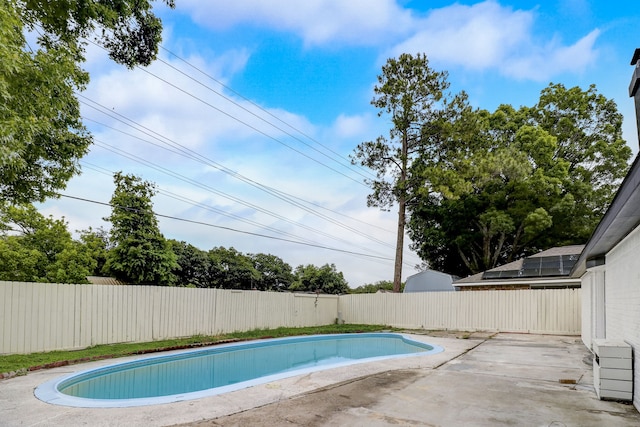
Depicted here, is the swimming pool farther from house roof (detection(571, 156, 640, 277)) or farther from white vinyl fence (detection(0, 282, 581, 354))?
house roof (detection(571, 156, 640, 277))

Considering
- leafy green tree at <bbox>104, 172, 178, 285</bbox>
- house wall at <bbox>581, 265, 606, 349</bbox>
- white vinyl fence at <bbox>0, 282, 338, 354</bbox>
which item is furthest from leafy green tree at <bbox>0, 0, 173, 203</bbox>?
house wall at <bbox>581, 265, 606, 349</bbox>

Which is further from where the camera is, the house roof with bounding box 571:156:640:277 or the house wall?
the house wall

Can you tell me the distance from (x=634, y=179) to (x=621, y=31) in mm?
7417

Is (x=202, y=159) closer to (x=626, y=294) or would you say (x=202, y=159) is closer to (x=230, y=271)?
(x=626, y=294)

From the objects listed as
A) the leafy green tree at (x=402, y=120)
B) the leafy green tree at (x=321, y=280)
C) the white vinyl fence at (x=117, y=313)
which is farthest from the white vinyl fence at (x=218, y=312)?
the leafy green tree at (x=321, y=280)

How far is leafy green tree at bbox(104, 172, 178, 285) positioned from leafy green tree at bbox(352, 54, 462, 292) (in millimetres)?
11037

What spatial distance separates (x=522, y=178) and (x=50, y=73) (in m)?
22.3

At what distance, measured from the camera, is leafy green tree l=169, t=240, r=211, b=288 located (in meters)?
26.7

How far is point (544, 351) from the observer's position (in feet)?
30.8

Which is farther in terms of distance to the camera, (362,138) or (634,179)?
(362,138)

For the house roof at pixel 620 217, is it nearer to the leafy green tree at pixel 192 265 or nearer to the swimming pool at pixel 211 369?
the swimming pool at pixel 211 369

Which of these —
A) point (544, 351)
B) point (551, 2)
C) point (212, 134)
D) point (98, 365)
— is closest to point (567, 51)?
point (551, 2)

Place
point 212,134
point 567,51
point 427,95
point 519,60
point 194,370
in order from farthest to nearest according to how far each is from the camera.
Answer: point 427,95
point 212,134
point 519,60
point 567,51
point 194,370

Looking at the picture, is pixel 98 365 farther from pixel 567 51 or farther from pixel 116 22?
pixel 567 51
